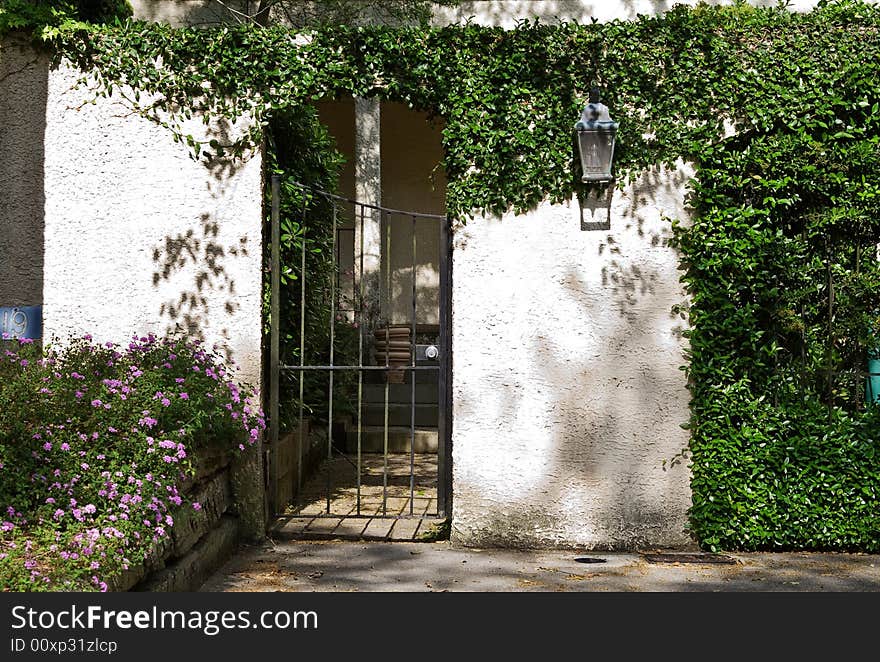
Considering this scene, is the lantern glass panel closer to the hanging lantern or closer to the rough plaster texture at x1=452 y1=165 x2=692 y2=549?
the hanging lantern

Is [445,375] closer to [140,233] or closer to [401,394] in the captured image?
[140,233]

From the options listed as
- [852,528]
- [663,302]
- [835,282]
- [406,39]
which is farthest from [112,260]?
[852,528]

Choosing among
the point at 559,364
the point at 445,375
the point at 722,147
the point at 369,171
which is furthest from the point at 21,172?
the point at 369,171

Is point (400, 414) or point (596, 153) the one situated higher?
point (596, 153)


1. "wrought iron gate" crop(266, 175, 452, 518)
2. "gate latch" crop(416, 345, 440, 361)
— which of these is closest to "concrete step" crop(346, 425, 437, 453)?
"wrought iron gate" crop(266, 175, 452, 518)

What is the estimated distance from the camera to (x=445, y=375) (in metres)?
5.93

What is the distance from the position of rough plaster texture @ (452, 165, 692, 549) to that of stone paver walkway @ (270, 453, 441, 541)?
67 cm

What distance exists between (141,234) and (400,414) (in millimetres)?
4587

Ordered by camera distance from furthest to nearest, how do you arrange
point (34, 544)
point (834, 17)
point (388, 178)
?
point (388, 178)
point (834, 17)
point (34, 544)

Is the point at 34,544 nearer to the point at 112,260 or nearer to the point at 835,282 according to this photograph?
the point at 112,260

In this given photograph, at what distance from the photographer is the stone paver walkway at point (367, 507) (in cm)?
607

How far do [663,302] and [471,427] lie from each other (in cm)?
145

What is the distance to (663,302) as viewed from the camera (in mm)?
5770

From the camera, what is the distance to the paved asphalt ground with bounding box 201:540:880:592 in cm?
491
